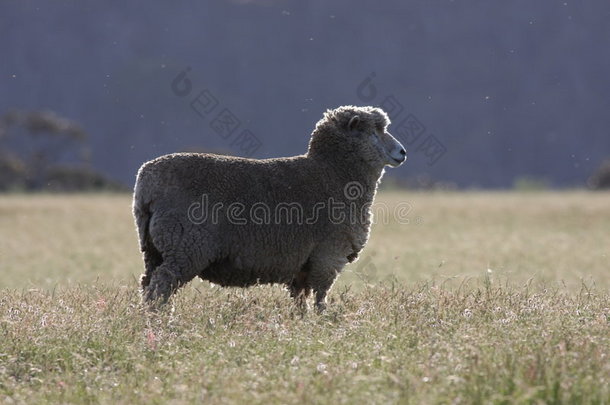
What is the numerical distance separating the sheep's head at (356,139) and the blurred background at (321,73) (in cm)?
7685

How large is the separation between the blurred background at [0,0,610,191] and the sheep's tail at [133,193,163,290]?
7818cm

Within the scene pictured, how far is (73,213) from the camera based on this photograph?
36.1 m

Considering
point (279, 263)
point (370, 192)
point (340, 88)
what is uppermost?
point (340, 88)

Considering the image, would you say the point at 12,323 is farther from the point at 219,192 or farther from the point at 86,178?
the point at 86,178

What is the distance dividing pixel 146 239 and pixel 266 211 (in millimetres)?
1190

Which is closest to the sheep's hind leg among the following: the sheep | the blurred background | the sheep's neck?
the sheep

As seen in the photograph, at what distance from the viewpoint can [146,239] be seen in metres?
8.85

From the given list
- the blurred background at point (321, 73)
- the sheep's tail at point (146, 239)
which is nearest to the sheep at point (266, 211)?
the sheep's tail at point (146, 239)

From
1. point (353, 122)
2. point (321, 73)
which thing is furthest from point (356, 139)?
point (321, 73)

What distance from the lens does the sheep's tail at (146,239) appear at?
8750 millimetres

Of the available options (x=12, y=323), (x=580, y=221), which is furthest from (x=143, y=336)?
(x=580, y=221)

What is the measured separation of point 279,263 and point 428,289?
167 centimetres

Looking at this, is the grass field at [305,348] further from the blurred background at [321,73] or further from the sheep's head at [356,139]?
the blurred background at [321,73]

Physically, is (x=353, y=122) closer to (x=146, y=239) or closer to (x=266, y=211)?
(x=266, y=211)
